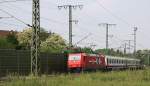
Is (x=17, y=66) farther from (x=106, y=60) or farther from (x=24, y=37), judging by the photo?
(x=24, y=37)

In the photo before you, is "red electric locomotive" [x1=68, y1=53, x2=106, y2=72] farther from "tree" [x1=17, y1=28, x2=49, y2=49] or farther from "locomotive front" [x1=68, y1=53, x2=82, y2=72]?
"tree" [x1=17, y1=28, x2=49, y2=49]

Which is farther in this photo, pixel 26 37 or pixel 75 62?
pixel 26 37

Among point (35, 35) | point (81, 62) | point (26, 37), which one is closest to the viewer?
point (35, 35)

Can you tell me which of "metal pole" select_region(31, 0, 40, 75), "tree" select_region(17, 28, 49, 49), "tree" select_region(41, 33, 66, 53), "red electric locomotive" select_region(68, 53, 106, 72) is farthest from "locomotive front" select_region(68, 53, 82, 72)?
"tree" select_region(17, 28, 49, 49)

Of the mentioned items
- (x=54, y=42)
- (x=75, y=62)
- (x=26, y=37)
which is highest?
(x=26, y=37)

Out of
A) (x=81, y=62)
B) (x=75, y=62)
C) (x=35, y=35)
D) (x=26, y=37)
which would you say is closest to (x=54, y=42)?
(x=26, y=37)

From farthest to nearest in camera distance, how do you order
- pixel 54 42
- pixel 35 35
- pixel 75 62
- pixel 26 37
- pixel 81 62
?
1. pixel 26 37
2. pixel 54 42
3. pixel 75 62
4. pixel 81 62
5. pixel 35 35

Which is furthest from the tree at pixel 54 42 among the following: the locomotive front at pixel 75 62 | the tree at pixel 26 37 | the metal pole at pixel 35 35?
the metal pole at pixel 35 35

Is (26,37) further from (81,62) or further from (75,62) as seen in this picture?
(81,62)

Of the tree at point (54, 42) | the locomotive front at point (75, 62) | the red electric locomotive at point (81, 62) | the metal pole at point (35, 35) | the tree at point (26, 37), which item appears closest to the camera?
the metal pole at point (35, 35)

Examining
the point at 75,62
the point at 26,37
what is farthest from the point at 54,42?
the point at 75,62

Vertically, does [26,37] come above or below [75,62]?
above

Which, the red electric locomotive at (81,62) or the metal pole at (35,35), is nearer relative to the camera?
the metal pole at (35,35)

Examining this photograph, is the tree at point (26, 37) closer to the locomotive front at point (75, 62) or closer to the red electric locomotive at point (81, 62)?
the red electric locomotive at point (81, 62)
